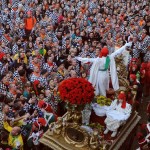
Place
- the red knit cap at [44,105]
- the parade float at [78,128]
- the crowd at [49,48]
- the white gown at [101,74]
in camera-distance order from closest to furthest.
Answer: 1. the parade float at [78,128]
2. the crowd at [49,48]
3. the red knit cap at [44,105]
4. the white gown at [101,74]

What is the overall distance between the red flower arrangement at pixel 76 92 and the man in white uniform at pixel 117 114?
4.13ft

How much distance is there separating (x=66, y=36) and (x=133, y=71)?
12.4 feet

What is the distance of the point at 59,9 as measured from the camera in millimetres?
19969

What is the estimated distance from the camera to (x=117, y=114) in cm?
1081

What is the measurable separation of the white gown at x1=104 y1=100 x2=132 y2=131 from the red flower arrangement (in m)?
1.25

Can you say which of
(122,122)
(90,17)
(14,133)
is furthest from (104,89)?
(90,17)

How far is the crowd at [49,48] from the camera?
36.5ft

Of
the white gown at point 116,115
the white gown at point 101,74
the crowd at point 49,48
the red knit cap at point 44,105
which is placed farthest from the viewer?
the white gown at point 101,74

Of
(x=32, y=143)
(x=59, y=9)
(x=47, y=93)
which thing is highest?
(x=59, y=9)

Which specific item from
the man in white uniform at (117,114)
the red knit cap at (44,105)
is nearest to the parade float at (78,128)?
the man in white uniform at (117,114)

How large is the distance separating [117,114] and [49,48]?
5837mm

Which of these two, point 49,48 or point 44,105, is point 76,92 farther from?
point 49,48

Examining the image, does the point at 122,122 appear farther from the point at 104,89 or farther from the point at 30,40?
the point at 30,40

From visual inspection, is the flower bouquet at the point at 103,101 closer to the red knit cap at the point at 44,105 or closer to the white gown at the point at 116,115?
the white gown at the point at 116,115
